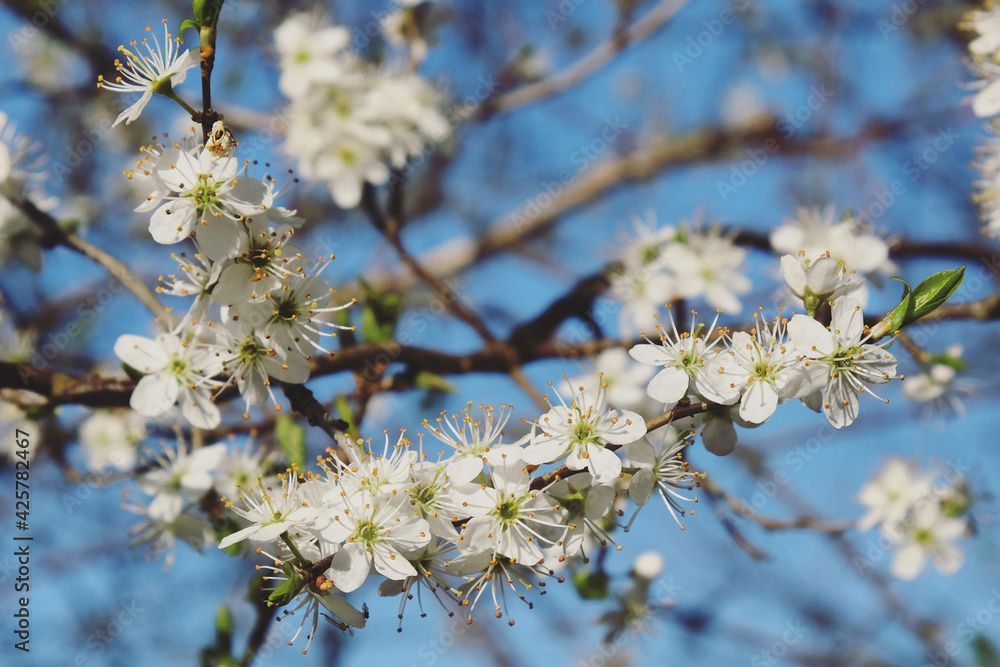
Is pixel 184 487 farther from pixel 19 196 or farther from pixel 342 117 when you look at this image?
pixel 342 117

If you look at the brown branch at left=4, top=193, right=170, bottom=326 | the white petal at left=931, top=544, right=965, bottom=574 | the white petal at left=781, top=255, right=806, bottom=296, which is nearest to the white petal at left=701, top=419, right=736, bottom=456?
the white petal at left=781, top=255, right=806, bottom=296

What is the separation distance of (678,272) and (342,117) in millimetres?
1363

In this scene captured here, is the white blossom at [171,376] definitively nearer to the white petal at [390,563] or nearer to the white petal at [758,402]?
the white petal at [390,563]

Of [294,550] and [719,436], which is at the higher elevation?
[294,550]

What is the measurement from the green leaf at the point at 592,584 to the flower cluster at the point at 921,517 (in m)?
1.20

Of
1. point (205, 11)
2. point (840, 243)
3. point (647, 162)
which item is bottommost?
point (647, 162)

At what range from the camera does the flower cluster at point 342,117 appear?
2697 millimetres

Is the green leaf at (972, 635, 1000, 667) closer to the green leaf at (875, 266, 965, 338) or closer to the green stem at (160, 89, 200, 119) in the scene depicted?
the green leaf at (875, 266, 965, 338)

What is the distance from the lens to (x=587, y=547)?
1436mm

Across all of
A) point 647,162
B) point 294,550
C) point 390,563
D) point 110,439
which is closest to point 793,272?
point 390,563

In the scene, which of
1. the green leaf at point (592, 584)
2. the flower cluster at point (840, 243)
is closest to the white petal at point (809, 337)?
the flower cluster at point (840, 243)

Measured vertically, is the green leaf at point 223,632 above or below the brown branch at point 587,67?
below

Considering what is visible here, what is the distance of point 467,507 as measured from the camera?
1.16 m

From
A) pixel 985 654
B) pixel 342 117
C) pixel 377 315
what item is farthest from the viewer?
pixel 985 654
